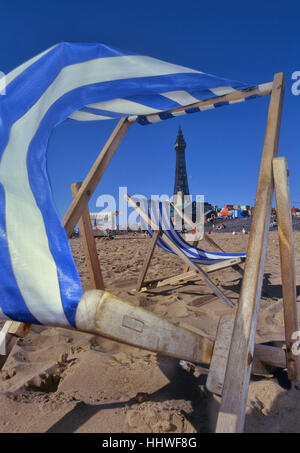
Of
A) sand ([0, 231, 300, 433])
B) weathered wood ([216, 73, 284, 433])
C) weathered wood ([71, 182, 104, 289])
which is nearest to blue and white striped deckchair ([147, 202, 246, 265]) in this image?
sand ([0, 231, 300, 433])

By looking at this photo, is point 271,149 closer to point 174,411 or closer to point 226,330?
point 226,330

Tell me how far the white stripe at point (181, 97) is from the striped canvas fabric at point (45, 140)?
1.2 inches

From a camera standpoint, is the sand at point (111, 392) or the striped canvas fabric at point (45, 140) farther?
the sand at point (111, 392)

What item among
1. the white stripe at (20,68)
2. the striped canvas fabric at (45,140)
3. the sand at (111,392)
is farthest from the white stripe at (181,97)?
the sand at (111,392)

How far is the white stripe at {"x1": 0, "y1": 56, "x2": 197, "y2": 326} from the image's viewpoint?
3.02 ft

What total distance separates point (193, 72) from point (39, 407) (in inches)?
80.5

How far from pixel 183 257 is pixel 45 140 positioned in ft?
7.83

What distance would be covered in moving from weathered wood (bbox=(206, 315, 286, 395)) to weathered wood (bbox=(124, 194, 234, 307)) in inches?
64.0

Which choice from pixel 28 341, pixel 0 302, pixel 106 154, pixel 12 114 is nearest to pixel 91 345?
pixel 28 341

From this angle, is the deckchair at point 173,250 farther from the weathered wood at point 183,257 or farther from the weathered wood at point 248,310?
the weathered wood at point 248,310

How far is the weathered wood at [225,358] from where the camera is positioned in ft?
3.11

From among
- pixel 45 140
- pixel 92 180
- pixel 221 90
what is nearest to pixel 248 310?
pixel 45 140

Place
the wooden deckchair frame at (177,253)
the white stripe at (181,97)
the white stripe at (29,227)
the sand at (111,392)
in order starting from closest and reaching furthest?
1. the white stripe at (29,227)
2. the sand at (111,392)
3. the white stripe at (181,97)
4. the wooden deckchair frame at (177,253)

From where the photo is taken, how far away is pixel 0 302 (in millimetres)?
1004
